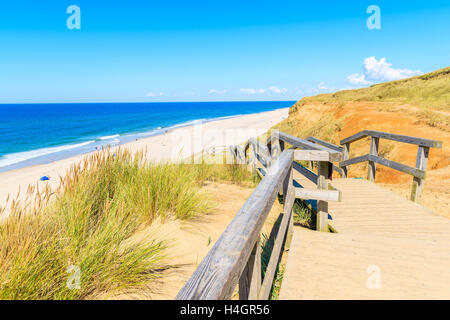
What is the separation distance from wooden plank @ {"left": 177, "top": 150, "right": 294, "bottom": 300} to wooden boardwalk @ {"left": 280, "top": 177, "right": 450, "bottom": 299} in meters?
1.02

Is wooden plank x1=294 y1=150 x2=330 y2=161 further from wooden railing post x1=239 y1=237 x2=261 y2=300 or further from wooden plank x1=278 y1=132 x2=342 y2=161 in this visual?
wooden railing post x1=239 y1=237 x2=261 y2=300

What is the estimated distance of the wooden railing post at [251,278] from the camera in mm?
1614

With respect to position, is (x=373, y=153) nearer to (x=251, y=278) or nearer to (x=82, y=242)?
(x=251, y=278)

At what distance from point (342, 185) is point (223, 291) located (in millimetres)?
5694

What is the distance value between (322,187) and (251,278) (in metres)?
2.09

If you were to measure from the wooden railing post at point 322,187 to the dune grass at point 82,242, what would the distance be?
6.54 ft

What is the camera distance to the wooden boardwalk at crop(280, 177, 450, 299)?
2.23m

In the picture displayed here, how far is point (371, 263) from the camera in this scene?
2635 millimetres

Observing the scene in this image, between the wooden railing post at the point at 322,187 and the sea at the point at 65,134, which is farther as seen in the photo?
the sea at the point at 65,134

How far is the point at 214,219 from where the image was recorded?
4.61 metres
